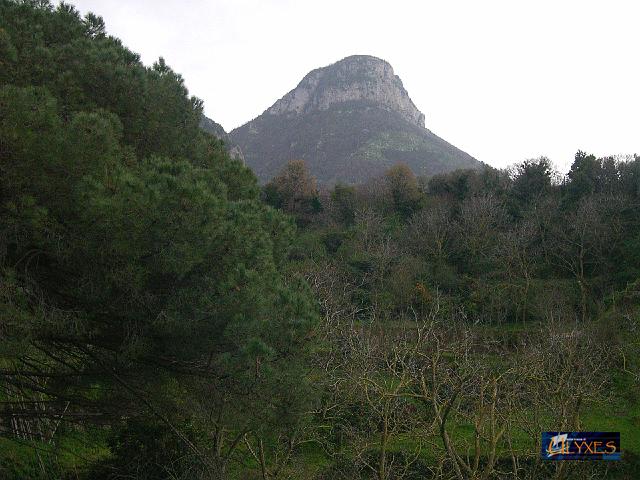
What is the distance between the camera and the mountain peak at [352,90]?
74.4m

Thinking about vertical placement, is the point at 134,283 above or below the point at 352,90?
below

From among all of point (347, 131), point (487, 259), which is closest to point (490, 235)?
point (487, 259)

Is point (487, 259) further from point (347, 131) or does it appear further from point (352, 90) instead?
Answer: point (352, 90)

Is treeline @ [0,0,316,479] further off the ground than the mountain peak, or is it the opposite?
the mountain peak

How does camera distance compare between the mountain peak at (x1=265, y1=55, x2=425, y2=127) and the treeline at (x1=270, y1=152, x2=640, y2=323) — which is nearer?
the treeline at (x1=270, y1=152, x2=640, y2=323)

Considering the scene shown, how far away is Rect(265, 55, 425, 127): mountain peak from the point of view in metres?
74.4

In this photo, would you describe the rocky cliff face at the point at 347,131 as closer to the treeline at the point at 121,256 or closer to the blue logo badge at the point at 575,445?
the treeline at the point at 121,256

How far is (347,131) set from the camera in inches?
2329

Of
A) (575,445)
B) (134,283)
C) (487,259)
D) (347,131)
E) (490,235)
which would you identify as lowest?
(575,445)

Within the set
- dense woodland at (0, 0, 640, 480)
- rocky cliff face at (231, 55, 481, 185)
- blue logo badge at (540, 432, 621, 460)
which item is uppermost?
rocky cliff face at (231, 55, 481, 185)

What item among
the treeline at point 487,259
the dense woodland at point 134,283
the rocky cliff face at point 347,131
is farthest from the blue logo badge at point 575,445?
the rocky cliff face at point 347,131

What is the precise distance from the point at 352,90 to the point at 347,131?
63.9 feet

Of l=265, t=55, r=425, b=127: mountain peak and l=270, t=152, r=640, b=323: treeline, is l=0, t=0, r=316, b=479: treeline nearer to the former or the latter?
l=270, t=152, r=640, b=323: treeline

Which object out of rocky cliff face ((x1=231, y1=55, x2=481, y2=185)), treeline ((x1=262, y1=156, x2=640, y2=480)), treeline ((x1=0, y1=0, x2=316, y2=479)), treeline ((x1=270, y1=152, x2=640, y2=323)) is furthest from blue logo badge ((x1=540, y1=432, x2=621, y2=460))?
rocky cliff face ((x1=231, y1=55, x2=481, y2=185))
